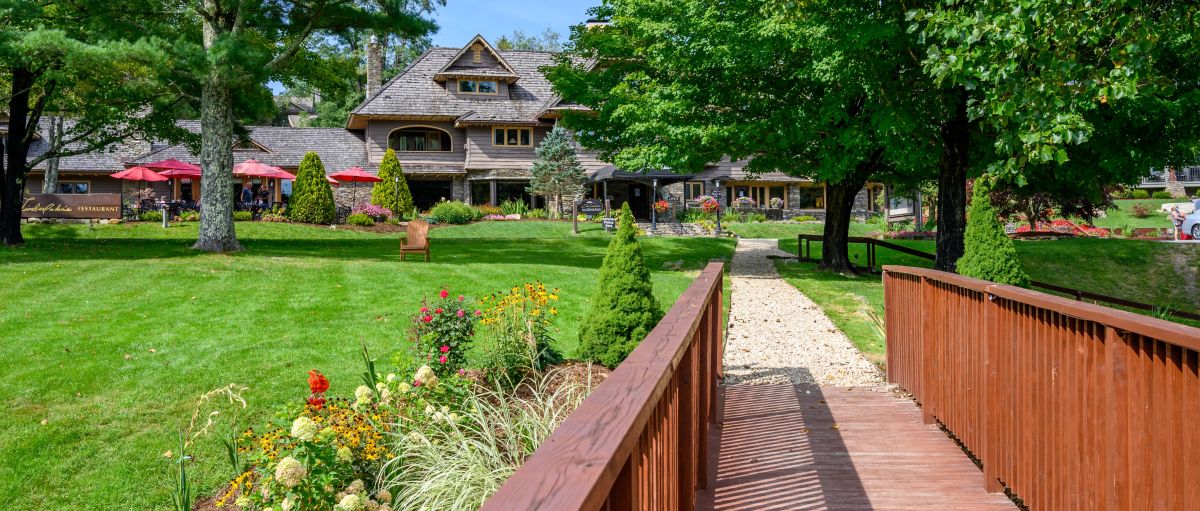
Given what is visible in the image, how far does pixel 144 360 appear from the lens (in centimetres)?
811

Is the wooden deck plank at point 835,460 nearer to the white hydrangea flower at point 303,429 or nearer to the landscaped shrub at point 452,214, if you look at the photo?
the white hydrangea flower at point 303,429

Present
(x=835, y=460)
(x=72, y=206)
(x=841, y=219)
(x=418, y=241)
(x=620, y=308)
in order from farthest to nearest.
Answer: (x=72, y=206)
(x=841, y=219)
(x=418, y=241)
(x=620, y=308)
(x=835, y=460)

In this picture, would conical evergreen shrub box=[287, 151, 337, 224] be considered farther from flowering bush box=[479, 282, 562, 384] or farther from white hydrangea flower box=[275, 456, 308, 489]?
white hydrangea flower box=[275, 456, 308, 489]

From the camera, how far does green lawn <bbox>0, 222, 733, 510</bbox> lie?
19.0 feet

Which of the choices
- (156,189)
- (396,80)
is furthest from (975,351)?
(156,189)

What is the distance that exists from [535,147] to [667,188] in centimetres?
742

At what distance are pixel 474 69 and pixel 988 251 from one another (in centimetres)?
3336

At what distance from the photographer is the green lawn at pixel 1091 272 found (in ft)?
52.9

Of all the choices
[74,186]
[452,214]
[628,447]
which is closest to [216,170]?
[452,214]

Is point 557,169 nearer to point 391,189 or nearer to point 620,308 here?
point 391,189

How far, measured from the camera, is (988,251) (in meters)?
8.62

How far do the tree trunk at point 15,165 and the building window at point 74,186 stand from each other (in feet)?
68.3

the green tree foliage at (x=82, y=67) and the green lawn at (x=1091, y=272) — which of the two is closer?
the green tree foliage at (x=82, y=67)

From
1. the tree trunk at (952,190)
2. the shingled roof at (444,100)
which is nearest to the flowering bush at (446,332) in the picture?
the tree trunk at (952,190)
